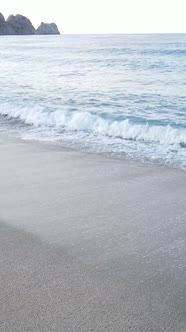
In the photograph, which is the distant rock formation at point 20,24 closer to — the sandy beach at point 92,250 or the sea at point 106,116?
the sea at point 106,116

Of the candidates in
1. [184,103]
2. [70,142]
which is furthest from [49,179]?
[184,103]

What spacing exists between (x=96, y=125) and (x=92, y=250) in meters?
6.15

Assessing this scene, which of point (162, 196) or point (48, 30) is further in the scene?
point (48, 30)

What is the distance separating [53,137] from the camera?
7.97 m

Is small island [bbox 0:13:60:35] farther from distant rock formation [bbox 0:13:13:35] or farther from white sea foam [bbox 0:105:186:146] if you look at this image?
white sea foam [bbox 0:105:186:146]

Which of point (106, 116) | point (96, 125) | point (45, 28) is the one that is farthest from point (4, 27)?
point (96, 125)

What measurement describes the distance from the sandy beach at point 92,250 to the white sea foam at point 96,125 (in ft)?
8.44

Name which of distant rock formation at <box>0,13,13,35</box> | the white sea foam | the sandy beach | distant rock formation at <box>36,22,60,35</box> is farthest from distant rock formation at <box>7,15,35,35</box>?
the sandy beach

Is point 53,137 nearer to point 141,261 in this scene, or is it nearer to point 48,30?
point 141,261

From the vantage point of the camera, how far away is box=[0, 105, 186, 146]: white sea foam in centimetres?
787

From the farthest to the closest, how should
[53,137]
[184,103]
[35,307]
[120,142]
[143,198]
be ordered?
[184,103] < [53,137] < [120,142] < [143,198] < [35,307]

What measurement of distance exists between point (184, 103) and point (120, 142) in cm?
511

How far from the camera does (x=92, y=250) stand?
9.95ft

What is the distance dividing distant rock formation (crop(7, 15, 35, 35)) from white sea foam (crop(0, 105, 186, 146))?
541 ft
